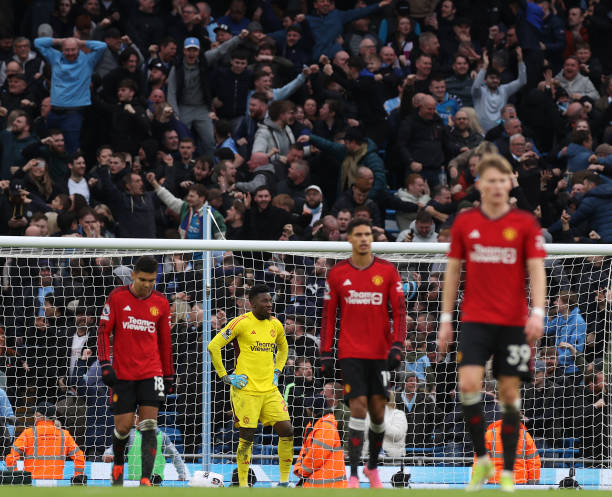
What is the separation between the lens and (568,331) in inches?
496

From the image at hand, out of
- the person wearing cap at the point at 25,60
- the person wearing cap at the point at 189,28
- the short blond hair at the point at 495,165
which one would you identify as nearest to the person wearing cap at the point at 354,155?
the person wearing cap at the point at 189,28

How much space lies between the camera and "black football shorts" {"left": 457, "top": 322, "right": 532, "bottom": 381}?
24.8 feet

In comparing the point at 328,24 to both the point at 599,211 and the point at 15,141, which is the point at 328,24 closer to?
the point at 15,141

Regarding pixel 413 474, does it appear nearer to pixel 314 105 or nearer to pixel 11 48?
pixel 314 105

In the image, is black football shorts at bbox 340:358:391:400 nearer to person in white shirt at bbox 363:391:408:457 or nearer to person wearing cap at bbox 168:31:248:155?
person in white shirt at bbox 363:391:408:457

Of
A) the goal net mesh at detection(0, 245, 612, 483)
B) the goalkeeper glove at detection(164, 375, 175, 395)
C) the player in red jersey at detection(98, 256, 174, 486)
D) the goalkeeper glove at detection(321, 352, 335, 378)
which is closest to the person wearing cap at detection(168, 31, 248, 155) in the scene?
the goal net mesh at detection(0, 245, 612, 483)

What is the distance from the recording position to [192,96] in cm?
1694

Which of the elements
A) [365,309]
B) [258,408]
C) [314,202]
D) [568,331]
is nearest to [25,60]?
[314,202]

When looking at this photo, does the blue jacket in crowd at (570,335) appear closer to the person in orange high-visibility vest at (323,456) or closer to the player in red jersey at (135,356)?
the person in orange high-visibility vest at (323,456)

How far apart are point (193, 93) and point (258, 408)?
638 cm

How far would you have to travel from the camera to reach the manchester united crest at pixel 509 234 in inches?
300

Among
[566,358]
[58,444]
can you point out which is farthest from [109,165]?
[566,358]

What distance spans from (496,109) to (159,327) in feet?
28.2

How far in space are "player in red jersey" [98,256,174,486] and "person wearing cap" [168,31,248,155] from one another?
254 inches
